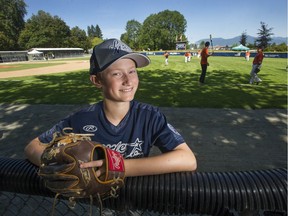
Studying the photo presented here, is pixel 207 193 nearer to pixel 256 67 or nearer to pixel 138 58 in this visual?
pixel 138 58

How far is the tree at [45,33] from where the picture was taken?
3199 inches

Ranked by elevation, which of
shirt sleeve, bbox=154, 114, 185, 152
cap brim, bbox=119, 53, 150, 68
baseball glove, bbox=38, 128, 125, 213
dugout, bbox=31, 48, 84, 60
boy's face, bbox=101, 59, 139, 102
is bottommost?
dugout, bbox=31, 48, 84, 60

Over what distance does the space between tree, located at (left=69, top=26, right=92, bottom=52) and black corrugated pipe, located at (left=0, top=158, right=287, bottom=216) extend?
10069 cm

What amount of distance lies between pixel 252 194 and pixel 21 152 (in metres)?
5.19

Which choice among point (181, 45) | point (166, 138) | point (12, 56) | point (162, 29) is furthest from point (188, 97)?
point (162, 29)

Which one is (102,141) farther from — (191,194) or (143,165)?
(191,194)

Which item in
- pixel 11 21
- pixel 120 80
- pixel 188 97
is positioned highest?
pixel 11 21

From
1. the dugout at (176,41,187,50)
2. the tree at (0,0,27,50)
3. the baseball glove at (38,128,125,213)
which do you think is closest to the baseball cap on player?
the baseball glove at (38,128,125,213)

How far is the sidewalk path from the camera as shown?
4.68 meters

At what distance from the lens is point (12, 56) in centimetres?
5325

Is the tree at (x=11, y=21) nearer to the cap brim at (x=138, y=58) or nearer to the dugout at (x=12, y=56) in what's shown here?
the dugout at (x=12, y=56)

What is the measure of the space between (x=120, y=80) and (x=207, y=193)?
1147 millimetres

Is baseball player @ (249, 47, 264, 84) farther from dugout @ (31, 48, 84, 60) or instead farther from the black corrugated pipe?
dugout @ (31, 48, 84, 60)

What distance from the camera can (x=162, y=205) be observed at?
54.1 inches
